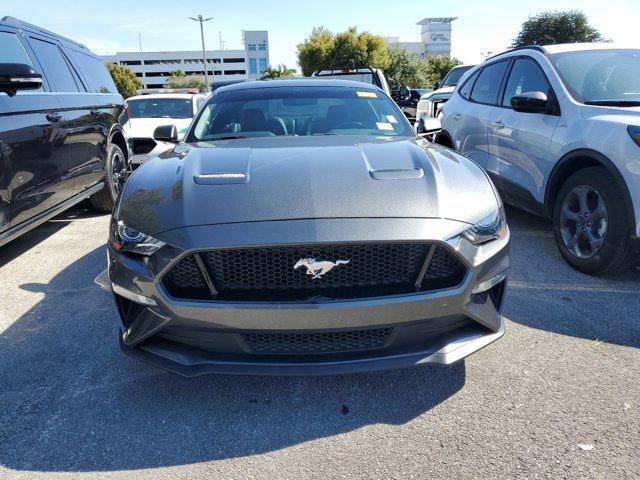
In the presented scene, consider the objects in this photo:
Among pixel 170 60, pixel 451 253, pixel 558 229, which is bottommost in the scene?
pixel 558 229

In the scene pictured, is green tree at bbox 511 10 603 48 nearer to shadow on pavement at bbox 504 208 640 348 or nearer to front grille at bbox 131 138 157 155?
front grille at bbox 131 138 157 155

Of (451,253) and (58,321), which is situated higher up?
(451,253)

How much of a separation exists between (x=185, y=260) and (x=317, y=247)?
572 millimetres

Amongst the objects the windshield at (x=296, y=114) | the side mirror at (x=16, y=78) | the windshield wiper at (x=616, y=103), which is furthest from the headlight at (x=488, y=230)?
the side mirror at (x=16, y=78)

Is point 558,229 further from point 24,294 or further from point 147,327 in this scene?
point 24,294

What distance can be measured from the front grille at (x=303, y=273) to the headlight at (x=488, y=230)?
138mm

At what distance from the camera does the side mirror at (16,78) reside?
3484mm

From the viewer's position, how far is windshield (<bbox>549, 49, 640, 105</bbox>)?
162 inches

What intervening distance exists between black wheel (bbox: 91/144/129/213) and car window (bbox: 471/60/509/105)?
4.36m

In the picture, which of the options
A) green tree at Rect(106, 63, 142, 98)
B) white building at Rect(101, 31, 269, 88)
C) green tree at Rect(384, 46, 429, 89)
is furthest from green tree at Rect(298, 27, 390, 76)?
white building at Rect(101, 31, 269, 88)

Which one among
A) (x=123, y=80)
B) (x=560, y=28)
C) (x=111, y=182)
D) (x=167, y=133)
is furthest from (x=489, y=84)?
(x=123, y=80)

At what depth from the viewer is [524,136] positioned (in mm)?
4598

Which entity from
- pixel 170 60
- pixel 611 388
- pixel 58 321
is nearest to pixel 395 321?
pixel 611 388

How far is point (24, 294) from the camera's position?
12.3 ft
